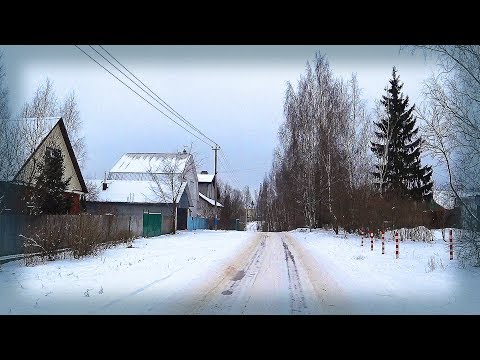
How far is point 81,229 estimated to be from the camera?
12.4 metres

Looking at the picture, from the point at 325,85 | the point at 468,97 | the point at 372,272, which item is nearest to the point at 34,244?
the point at 372,272

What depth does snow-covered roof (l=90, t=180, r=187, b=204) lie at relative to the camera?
31.5 meters

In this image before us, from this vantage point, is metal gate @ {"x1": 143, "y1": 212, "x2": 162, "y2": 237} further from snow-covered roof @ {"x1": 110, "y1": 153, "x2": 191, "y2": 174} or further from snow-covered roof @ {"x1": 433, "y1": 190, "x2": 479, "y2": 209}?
snow-covered roof @ {"x1": 433, "y1": 190, "x2": 479, "y2": 209}

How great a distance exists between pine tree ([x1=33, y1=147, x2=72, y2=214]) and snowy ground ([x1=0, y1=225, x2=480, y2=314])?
5.64ft

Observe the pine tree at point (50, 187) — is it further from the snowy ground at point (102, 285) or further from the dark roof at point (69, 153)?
the snowy ground at point (102, 285)

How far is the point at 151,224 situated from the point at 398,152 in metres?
15.8

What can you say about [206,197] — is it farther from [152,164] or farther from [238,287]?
[238,287]

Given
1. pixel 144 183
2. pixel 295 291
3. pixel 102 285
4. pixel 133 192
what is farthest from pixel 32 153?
pixel 133 192

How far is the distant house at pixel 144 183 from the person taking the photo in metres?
29.9

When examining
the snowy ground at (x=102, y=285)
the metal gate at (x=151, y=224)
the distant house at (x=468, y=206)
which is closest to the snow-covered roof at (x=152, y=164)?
the metal gate at (x=151, y=224)

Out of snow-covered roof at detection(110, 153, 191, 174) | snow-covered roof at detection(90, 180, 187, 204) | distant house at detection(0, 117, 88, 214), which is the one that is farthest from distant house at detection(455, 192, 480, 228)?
snow-covered roof at detection(90, 180, 187, 204)

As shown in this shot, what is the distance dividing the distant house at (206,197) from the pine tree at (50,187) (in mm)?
31158

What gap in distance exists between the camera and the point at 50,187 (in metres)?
12.6
